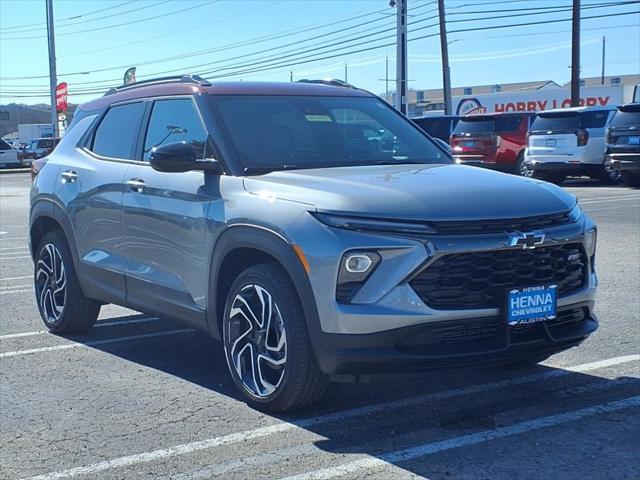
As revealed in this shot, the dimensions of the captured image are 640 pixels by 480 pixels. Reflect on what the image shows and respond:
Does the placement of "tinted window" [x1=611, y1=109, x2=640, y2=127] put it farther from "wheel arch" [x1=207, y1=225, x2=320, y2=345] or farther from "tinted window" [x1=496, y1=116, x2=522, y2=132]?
"wheel arch" [x1=207, y1=225, x2=320, y2=345]

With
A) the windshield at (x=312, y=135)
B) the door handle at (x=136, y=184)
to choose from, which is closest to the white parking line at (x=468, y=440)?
the windshield at (x=312, y=135)

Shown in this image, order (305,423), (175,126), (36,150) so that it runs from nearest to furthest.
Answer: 1. (305,423)
2. (175,126)
3. (36,150)

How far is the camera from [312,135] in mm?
5941

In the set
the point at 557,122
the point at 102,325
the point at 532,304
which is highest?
the point at 557,122

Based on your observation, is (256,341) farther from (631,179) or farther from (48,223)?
(631,179)

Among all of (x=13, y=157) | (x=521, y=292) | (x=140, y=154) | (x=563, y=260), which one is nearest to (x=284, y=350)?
(x=521, y=292)

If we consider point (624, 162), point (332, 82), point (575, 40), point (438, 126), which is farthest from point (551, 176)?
point (332, 82)

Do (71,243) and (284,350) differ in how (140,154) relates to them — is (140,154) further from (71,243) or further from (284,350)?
(284,350)

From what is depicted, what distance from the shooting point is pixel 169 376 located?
6.04 meters

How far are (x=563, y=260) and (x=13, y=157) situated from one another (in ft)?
161

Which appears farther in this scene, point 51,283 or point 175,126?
point 51,283

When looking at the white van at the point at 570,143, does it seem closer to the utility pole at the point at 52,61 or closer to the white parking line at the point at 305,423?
the white parking line at the point at 305,423

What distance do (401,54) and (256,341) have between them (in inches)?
1237

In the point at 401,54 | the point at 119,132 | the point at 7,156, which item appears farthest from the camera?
the point at 7,156
